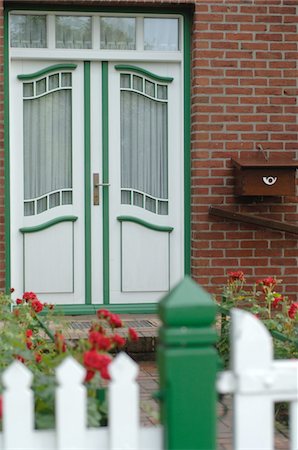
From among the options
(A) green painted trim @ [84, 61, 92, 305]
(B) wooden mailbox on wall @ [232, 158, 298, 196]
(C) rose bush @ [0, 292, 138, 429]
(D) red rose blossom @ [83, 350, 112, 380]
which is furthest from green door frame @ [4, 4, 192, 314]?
(D) red rose blossom @ [83, 350, 112, 380]

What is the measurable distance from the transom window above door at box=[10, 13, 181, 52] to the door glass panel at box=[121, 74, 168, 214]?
34 centimetres

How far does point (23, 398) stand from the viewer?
2832 millimetres

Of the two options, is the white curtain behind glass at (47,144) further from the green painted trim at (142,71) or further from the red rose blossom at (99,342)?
the red rose blossom at (99,342)

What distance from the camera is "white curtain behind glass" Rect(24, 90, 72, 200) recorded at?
7.88 metres

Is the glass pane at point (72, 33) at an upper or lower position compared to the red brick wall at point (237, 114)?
upper

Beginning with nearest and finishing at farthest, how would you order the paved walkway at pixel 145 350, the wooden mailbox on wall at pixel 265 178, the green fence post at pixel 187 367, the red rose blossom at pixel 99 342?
the green fence post at pixel 187 367 < the red rose blossom at pixel 99 342 < the paved walkway at pixel 145 350 < the wooden mailbox on wall at pixel 265 178

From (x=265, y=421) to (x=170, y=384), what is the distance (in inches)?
13.7

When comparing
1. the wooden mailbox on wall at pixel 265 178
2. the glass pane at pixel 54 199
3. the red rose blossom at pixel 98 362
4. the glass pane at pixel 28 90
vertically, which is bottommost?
the red rose blossom at pixel 98 362

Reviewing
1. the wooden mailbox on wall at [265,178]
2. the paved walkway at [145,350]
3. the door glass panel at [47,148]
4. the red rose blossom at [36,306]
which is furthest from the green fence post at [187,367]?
the door glass panel at [47,148]

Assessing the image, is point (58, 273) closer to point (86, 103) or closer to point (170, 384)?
point (86, 103)

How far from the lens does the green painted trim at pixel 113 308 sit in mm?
7773

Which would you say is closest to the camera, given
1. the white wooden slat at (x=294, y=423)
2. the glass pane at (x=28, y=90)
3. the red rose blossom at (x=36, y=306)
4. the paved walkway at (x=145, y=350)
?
the white wooden slat at (x=294, y=423)

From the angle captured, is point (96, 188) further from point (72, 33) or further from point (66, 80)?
point (72, 33)

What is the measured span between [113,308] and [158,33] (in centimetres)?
236
